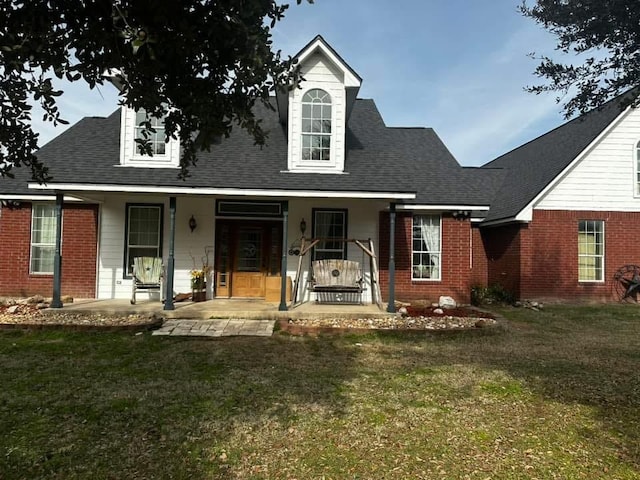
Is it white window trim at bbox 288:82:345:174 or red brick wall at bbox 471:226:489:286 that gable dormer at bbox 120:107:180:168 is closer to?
white window trim at bbox 288:82:345:174

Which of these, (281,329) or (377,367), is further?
(281,329)

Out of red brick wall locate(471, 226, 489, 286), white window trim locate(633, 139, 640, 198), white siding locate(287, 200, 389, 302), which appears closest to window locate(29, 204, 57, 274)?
white siding locate(287, 200, 389, 302)

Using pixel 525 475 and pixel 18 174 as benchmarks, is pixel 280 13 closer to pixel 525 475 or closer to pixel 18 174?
pixel 525 475

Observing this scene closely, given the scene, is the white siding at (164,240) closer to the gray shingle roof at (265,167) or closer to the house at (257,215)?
the house at (257,215)

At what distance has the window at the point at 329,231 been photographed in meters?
12.1

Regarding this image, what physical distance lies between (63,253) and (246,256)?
4822 millimetres

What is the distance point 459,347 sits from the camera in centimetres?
782

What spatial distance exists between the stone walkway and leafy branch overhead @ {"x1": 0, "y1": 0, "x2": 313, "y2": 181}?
5.67 meters

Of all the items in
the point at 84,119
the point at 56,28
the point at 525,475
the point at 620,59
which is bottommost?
the point at 525,475

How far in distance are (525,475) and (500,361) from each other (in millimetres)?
3620

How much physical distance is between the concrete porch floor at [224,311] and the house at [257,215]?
3.01 ft

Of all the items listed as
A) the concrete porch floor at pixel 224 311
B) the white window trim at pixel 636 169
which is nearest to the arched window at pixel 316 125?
the concrete porch floor at pixel 224 311

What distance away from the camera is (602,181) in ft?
44.4

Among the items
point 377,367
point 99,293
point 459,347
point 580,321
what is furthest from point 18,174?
point 580,321
